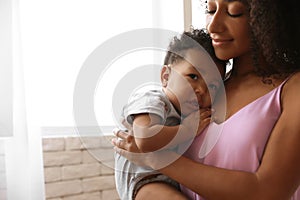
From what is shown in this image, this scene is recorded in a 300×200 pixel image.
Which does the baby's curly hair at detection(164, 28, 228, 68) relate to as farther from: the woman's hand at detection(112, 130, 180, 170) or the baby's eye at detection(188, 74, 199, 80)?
the woman's hand at detection(112, 130, 180, 170)

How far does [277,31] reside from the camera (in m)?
0.79

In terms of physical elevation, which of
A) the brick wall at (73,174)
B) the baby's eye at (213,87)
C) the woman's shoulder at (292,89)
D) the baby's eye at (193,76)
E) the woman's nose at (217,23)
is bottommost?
the brick wall at (73,174)

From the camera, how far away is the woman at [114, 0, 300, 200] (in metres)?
0.70

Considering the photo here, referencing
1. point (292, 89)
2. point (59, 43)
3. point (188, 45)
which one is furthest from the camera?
point (59, 43)

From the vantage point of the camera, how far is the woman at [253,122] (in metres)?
0.70

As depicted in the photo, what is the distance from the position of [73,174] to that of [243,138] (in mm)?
1133

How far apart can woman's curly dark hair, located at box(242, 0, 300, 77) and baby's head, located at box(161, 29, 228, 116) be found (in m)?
0.14

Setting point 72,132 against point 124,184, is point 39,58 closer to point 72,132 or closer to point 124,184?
point 72,132

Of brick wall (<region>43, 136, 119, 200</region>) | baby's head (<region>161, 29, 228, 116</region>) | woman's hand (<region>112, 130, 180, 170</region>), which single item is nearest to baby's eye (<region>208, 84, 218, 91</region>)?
baby's head (<region>161, 29, 228, 116</region>)

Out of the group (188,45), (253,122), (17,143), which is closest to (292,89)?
(253,122)

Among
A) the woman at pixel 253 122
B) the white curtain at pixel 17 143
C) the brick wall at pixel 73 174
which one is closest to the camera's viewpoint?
the woman at pixel 253 122

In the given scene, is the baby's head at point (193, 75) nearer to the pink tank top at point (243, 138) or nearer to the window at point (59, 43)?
the pink tank top at point (243, 138)

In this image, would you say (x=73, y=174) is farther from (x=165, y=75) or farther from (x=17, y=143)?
(x=165, y=75)

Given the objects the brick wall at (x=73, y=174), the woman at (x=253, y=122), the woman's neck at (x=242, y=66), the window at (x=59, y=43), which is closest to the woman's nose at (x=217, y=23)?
the woman at (x=253, y=122)
